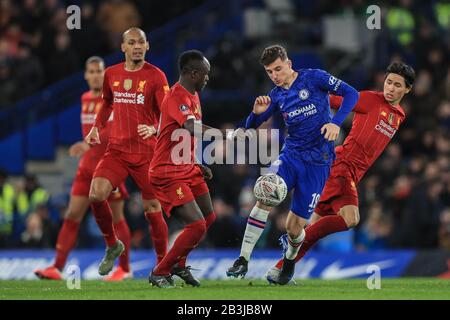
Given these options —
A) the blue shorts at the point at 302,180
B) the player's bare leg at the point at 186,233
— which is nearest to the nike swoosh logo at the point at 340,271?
the blue shorts at the point at 302,180

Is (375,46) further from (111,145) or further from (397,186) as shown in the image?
(111,145)

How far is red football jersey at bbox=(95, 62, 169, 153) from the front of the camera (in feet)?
42.4

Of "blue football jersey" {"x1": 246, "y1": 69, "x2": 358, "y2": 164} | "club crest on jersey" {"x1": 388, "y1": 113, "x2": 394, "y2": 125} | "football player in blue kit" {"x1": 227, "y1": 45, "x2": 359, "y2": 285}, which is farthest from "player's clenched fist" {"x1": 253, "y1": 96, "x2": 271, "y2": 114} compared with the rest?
"club crest on jersey" {"x1": 388, "y1": 113, "x2": 394, "y2": 125}

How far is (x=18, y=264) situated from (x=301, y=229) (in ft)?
21.2

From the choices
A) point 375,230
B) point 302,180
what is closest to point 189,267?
point 302,180

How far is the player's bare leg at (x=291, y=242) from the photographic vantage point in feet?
40.3

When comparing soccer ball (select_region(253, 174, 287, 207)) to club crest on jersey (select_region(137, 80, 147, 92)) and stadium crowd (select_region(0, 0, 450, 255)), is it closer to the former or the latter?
club crest on jersey (select_region(137, 80, 147, 92))

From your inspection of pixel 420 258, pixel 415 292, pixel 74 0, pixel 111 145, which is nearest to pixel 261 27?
pixel 74 0

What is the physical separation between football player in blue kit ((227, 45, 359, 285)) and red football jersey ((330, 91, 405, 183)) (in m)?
0.70

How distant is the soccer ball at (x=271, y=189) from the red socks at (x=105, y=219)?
7.15 ft

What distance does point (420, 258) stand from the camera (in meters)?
17.6

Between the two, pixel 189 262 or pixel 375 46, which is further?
pixel 375 46

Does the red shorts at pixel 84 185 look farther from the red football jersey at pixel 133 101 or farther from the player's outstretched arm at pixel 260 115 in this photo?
the player's outstretched arm at pixel 260 115

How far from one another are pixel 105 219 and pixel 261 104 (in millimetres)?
2495
